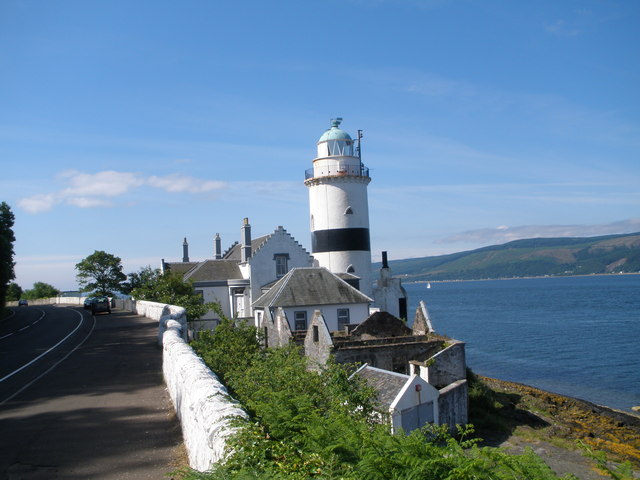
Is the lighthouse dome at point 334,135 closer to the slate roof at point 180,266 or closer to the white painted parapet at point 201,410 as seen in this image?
the slate roof at point 180,266

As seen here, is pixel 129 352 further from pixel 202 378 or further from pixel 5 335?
pixel 5 335

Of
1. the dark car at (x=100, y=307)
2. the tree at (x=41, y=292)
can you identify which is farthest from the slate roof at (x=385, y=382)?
the tree at (x=41, y=292)

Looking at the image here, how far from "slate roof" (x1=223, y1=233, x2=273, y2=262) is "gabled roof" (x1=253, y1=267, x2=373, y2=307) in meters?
9.53

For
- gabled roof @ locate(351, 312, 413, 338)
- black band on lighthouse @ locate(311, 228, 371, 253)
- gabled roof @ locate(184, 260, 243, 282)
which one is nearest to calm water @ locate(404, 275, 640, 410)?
gabled roof @ locate(351, 312, 413, 338)

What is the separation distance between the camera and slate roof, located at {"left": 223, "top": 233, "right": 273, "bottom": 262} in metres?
46.0

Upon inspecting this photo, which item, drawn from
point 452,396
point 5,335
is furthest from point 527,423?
point 5,335

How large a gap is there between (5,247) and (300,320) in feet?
78.9

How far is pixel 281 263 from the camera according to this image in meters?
43.6

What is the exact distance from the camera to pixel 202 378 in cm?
921

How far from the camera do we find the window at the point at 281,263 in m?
43.4

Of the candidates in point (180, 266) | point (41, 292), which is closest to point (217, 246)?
point (180, 266)

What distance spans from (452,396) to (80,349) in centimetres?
1605

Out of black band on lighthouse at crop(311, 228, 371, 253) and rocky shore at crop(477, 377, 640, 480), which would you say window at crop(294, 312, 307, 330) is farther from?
rocky shore at crop(477, 377, 640, 480)

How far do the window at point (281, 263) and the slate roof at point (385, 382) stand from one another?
66.9ft
